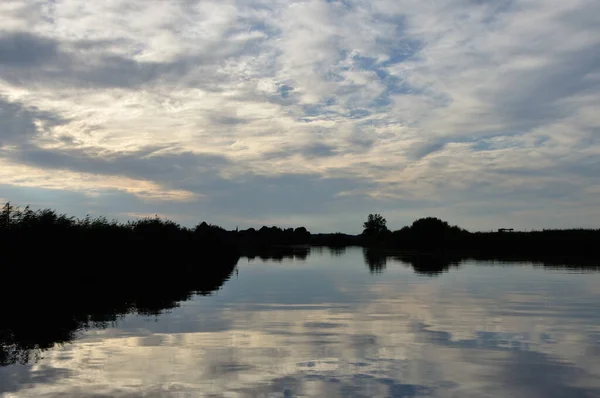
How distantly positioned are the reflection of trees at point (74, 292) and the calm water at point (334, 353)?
134cm

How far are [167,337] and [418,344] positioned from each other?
7.90 metres

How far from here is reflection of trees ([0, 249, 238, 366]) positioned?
18625mm

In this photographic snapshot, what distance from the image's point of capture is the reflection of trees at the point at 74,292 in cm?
1862

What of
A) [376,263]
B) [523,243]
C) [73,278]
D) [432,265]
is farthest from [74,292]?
[523,243]

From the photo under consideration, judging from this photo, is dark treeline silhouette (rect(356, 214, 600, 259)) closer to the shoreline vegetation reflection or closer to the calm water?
the shoreline vegetation reflection

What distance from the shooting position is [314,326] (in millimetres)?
20172

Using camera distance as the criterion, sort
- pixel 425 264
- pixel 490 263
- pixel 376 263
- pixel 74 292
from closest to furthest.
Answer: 1. pixel 74 292
2. pixel 490 263
3. pixel 425 264
4. pixel 376 263

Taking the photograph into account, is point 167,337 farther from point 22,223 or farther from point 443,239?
point 443,239

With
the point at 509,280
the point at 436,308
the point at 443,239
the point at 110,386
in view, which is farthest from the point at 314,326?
the point at 443,239

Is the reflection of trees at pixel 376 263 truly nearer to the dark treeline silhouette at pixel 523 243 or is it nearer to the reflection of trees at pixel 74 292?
the dark treeline silhouette at pixel 523 243

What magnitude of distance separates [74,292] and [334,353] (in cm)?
2191

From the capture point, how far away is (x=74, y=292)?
3206 centimetres

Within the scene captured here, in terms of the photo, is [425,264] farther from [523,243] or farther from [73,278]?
[73,278]

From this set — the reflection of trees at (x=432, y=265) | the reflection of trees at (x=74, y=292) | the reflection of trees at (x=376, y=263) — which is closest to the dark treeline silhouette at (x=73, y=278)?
the reflection of trees at (x=74, y=292)
